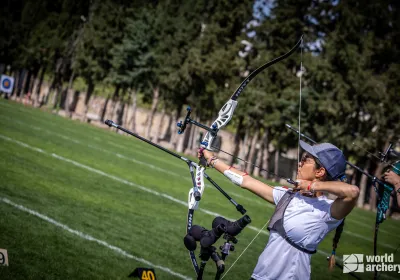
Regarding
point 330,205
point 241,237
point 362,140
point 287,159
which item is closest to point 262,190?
point 330,205

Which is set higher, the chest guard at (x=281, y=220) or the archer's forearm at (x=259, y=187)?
the archer's forearm at (x=259, y=187)

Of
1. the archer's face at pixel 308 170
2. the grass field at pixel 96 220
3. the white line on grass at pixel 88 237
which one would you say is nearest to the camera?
the archer's face at pixel 308 170

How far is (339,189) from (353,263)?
7.47 meters

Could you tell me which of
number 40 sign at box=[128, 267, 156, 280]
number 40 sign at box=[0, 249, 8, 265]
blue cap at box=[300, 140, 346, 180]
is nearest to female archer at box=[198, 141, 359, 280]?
blue cap at box=[300, 140, 346, 180]

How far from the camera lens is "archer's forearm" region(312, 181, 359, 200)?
3.24 m

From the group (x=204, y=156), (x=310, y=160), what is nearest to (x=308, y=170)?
(x=310, y=160)

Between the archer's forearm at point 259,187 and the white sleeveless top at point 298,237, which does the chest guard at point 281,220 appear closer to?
the white sleeveless top at point 298,237

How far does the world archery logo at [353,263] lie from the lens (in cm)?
913

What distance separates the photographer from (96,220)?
7.56 m

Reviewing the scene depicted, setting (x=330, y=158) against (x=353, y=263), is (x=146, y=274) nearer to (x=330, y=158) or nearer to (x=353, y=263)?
(x=330, y=158)

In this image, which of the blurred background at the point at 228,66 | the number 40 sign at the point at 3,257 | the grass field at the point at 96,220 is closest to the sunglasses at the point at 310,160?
the grass field at the point at 96,220

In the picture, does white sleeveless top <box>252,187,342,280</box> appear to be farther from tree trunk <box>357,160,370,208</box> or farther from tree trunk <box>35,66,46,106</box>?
tree trunk <box>35,66,46,106</box>

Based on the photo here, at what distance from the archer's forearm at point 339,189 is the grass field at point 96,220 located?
316cm

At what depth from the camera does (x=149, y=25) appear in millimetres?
40656
